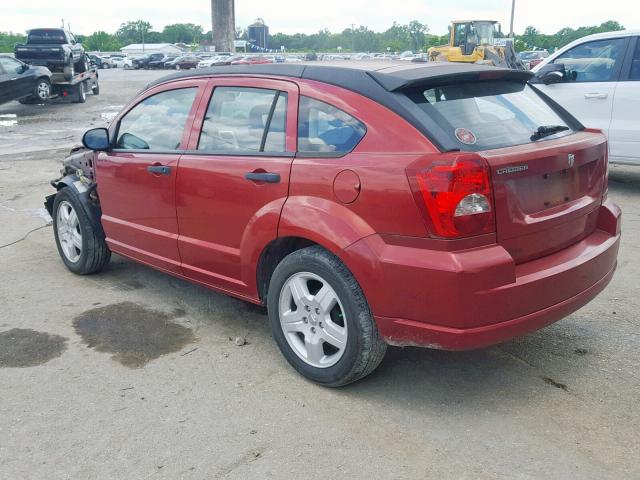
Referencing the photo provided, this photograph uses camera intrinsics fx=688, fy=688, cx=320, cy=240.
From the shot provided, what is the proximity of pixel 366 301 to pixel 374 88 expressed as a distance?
1.07 m

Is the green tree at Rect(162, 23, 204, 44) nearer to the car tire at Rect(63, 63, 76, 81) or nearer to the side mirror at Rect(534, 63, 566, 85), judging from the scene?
the car tire at Rect(63, 63, 76, 81)

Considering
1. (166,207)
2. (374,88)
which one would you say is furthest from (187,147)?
(374,88)

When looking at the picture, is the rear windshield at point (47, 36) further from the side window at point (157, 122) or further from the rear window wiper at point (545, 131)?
the rear window wiper at point (545, 131)

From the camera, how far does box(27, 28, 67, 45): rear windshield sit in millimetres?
23434

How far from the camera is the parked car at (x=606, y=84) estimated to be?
8.09m

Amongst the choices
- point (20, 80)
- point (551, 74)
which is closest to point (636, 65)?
point (551, 74)

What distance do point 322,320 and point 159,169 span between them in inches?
65.3

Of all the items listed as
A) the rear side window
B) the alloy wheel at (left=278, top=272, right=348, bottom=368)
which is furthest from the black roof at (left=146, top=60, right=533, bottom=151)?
the rear side window

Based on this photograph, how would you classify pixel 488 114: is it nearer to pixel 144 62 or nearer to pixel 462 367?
pixel 462 367

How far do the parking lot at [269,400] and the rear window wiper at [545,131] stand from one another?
1267 mm

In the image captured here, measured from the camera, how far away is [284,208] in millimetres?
3639

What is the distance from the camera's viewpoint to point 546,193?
3.39 meters

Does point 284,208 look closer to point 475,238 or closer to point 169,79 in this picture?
point 475,238

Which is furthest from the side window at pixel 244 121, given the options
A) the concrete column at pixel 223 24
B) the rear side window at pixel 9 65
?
the concrete column at pixel 223 24
